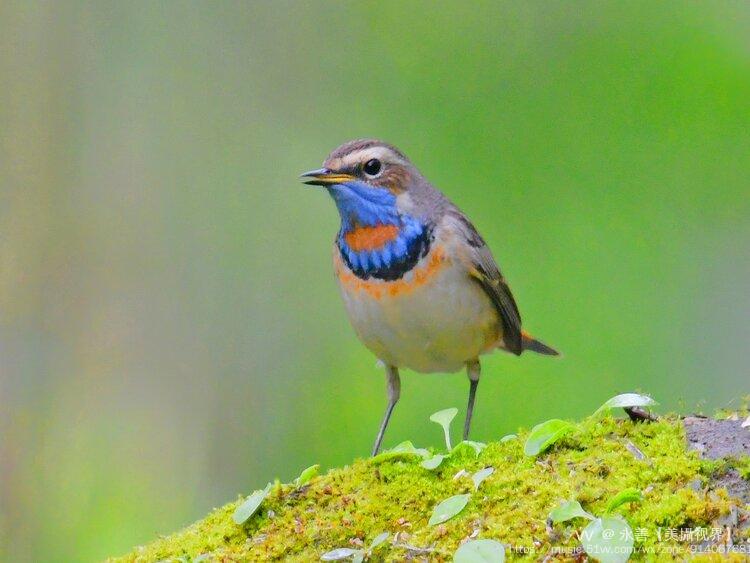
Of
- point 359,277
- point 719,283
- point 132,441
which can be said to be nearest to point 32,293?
point 132,441

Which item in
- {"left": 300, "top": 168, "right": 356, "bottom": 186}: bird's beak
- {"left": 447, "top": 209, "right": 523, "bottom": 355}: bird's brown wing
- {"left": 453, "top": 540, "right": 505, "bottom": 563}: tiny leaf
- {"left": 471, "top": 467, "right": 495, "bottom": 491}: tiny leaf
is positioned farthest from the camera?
{"left": 447, "top": 209, "right": 523, "bottom": 355}: bird's brown wing

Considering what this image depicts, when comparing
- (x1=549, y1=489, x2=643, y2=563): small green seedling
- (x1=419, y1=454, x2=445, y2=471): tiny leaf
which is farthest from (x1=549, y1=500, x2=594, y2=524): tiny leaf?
(x1=419, y1=454, x2=445, y2=471): tiny leaf

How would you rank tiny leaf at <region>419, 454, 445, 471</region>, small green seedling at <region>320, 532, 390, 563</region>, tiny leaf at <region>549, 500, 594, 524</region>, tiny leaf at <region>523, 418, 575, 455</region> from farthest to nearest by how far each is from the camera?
tiny leaf at <region>419, 454, 445, 471</region>, tiny leaf at <region>523, 418, 575, 455</region>, small green seedling at <region>320, 532, 390, 563</region>, tiny leaf at <region>549, 500, 594, 524</region>

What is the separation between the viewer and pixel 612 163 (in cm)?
949

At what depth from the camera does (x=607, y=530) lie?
3035 mm

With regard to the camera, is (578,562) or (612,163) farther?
(612,163)

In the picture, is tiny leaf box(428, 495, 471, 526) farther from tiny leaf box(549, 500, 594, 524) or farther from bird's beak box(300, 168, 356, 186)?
bird's beak box(300, 168, 356, 186)

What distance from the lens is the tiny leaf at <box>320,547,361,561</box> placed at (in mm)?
3443

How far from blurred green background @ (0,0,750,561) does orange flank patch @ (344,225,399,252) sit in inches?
121

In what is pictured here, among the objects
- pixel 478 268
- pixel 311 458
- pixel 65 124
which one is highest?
pixel 65 124

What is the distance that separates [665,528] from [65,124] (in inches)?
277

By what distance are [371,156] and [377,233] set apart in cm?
43

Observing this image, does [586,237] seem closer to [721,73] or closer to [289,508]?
[721,73]

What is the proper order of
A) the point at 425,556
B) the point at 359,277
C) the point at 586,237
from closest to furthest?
the point at 425,556
the point at 359,277
the point at 586,237
